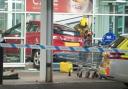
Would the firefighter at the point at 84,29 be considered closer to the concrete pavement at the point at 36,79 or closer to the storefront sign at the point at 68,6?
the storefront sign at the point at 68,6

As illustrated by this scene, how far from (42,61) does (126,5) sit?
22.5 feet

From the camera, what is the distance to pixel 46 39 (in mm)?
15695

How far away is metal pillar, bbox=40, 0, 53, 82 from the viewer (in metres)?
15.7

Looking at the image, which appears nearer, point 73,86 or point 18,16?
point 73,86

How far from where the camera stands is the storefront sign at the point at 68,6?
2033 cm

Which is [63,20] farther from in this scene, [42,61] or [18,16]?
[42,61]

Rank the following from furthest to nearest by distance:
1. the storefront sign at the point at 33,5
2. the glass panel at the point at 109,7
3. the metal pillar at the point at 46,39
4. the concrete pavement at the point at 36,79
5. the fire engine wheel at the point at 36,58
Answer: the glass panel at the point at 109,7 → the storefront sign at the point at 33,5 → the fire engine wheel at the point at 36,58 → the metal pillar at the point at 46,39 → the concrete pavement at the point at 36,79

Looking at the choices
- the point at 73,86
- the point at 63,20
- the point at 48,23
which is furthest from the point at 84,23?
the point at 73,86

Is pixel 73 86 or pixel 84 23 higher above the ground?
pixel 84 23

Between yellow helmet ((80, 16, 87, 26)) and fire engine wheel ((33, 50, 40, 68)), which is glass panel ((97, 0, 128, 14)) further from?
fire engine wheel ((33, 50, 40, 68))

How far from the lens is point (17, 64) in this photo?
19.6 m

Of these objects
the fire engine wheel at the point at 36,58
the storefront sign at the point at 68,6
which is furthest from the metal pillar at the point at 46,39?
the storefront sign at the point at 68,6

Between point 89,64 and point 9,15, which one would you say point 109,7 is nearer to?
point 9,15

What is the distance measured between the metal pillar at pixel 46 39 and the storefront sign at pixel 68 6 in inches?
178
